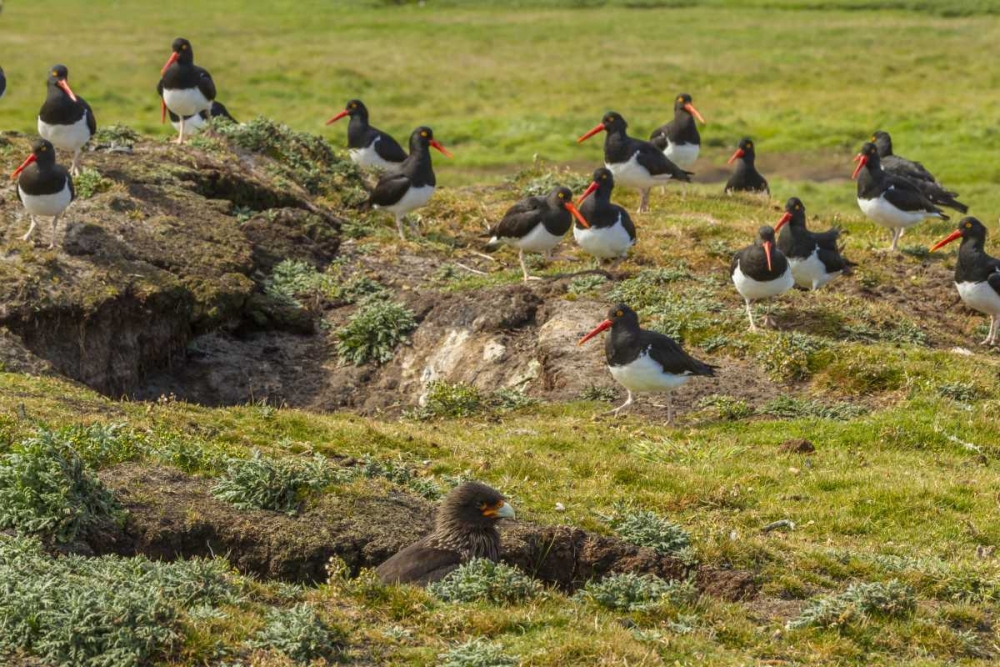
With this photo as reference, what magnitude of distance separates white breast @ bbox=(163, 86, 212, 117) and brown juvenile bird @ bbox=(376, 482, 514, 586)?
14.9m

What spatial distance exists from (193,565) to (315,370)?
9.86m

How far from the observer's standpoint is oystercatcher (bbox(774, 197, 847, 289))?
2072 centimetres

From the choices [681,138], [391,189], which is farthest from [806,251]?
[681,138]

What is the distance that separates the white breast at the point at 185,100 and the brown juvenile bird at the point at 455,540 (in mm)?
14915

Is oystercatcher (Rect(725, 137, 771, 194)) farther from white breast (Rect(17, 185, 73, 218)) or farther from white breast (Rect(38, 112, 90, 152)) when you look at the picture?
white breast (Rect(17, 185, 73, 218))

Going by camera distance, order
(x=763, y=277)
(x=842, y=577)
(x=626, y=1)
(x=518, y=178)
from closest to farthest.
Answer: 1. (x=842, y=577)
2. (x=763, y=277)
3. (x=518, y=178)
4. (x=626, y=1)

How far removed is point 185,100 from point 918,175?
14389 millimetres

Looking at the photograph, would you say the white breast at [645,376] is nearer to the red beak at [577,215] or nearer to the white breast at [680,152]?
the red beak at [577,215]

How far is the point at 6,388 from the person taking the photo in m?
14.3

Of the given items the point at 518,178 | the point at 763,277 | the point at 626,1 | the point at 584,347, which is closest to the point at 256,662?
the point at 584,347

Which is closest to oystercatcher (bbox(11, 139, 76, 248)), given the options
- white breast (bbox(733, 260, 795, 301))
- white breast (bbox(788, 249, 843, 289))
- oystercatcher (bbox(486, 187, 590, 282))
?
oystercatcher (bbox(486, 187, 590, 282))

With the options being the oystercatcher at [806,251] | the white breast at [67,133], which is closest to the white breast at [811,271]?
→ the oystercatcher at [806,251]

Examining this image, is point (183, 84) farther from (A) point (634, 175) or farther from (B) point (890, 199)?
(B) point (890, 199)

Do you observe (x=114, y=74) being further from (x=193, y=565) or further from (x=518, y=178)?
(x=193, y=565)
